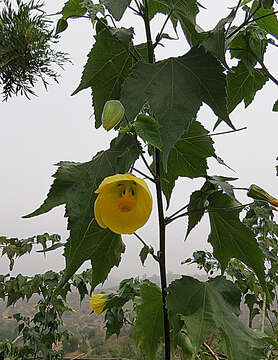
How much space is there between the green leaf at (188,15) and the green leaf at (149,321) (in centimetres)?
29

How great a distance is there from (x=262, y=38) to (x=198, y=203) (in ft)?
0.74

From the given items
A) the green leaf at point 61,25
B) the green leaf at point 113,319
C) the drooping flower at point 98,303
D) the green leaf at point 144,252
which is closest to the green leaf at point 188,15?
the green leaf at point 61,25

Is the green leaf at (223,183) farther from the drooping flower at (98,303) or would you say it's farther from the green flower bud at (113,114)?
the drooping flower at (98,303)

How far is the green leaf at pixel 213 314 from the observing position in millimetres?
323

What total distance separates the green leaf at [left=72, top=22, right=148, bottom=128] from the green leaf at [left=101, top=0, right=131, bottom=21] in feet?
0.27

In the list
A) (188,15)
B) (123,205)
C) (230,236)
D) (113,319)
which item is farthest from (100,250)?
(113,319)

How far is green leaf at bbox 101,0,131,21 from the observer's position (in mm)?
297

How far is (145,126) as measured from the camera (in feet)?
0.92

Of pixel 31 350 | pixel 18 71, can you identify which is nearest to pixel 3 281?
pixel 31 350

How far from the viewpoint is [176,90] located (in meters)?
0.30

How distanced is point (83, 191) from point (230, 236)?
20 centimetres

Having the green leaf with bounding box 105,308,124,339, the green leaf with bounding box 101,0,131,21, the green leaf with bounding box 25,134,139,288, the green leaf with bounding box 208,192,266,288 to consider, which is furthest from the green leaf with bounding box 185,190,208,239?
the green leaf with bounding box 105,308,124,339

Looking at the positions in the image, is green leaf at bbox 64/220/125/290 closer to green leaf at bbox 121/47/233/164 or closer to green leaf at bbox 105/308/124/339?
green leaf at bbox 121/47/233/164

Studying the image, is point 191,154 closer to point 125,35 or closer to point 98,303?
point 125,35
